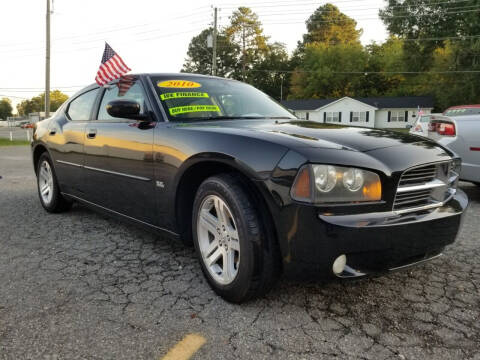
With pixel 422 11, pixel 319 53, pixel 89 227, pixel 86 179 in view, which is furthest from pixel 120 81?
pixel 319 53

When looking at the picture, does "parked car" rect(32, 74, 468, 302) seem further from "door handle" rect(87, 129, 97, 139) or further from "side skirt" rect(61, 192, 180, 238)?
"door handle" rect(87, 129, 97, 139)

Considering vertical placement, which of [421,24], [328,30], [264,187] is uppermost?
[328,30]

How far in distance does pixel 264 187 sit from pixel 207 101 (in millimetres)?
1380

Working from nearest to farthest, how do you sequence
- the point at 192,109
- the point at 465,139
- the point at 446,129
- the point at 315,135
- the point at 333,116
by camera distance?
the point at 315,135 < the point at 192,109 < the point at 465,139 < the point at 446,129 < the point at 333,116

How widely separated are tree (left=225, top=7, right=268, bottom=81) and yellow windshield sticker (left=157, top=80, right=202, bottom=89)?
212 ft

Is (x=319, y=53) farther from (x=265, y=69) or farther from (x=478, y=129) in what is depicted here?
(x=478, y=129)

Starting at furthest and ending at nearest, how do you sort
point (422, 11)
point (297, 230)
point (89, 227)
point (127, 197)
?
point (422, 11), point (89, 227), point (127, 197), point (297, 230)

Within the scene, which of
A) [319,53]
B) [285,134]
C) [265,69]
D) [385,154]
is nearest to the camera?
[385,154]

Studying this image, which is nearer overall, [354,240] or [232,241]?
[354,240]

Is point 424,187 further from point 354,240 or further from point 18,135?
point 18,135

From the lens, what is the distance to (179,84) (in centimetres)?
329

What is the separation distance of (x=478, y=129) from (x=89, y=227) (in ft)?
15.2

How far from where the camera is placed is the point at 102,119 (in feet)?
11.9

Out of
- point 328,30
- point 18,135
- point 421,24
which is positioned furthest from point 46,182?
point 328,30
